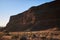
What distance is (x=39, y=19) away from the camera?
51.5 m

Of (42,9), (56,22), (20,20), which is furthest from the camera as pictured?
(20,20)

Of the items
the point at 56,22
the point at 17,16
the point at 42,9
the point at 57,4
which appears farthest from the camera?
the point at 17,16

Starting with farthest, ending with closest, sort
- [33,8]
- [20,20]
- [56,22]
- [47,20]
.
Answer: [20,20] < [33,8] < [47,20] < [56,22]

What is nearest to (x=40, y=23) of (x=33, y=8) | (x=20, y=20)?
(x=33, y=8)

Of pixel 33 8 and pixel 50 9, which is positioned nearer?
pixel 50 9

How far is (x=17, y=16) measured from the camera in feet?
241

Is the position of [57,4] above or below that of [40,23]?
above

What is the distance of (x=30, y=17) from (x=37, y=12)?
16.6 feet

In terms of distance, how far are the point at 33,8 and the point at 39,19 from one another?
27.6ft

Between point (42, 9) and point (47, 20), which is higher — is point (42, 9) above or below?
above

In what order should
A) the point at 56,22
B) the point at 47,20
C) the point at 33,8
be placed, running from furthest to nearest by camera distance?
the point at 33,8
the point at 47,20
the point at 56,22

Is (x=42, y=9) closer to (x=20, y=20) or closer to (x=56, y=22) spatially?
(x=56, y=22)

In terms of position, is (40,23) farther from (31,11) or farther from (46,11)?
(31,11)

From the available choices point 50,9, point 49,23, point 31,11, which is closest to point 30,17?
point 31,11
